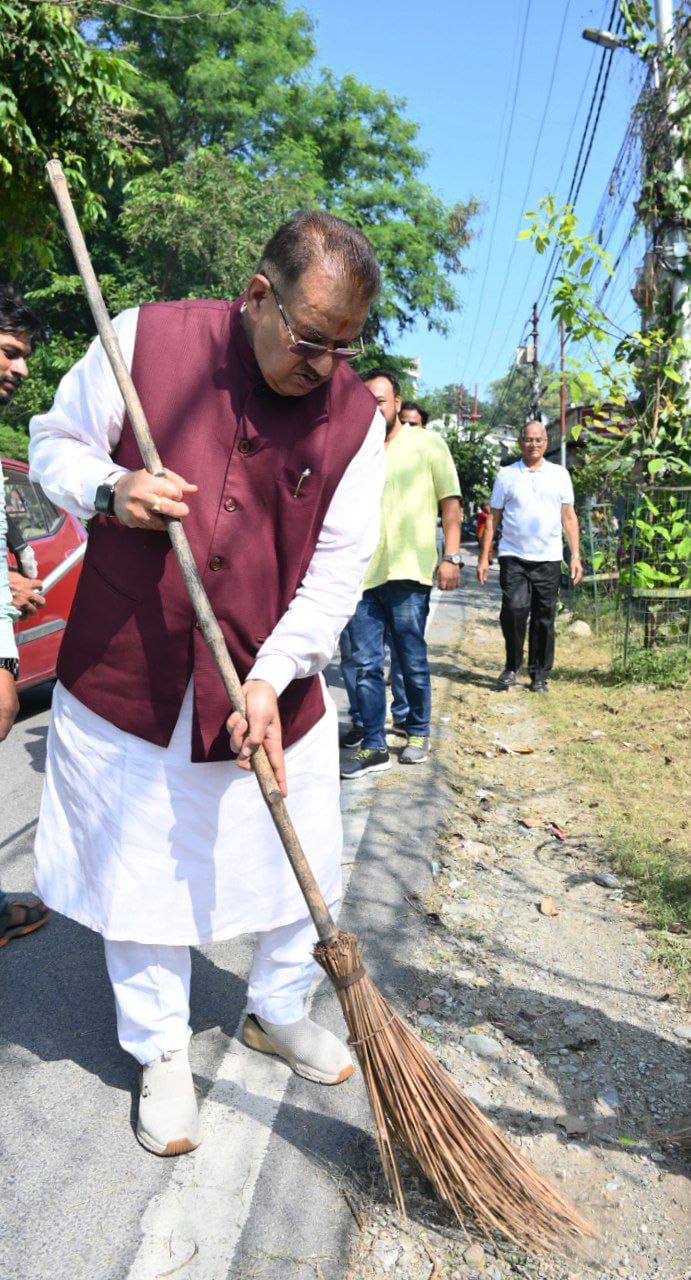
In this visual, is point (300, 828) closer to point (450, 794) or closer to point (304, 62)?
point (450, 794)

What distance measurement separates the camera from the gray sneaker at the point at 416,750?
579 cm

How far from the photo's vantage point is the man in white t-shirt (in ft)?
25.9

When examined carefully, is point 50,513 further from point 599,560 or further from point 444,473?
point 599,560

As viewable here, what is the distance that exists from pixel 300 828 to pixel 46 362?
20.2m

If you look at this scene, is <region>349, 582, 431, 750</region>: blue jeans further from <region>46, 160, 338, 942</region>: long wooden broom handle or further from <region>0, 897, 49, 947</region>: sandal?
<region>46, 160, 338, 942</region>: long wooden broom handle

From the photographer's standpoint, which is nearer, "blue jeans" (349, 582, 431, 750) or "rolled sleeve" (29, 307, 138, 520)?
"rolled sleeve" (29, 307, 138, 520)

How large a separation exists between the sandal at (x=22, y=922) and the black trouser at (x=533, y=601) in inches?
201

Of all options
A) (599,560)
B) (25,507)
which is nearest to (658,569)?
(599,560)

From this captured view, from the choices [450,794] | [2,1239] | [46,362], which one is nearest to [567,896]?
[450,794]

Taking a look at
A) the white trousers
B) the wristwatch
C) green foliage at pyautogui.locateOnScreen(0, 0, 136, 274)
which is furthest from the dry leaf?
green foliage at pyautogui.locateOnScreen(0, 0, 136, 274)

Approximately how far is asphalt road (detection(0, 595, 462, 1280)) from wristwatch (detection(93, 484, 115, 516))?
1505mm

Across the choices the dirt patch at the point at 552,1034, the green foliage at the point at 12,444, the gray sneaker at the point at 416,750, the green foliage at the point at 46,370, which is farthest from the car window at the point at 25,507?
the green foliage at the point at 46,370

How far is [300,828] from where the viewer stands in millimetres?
2564

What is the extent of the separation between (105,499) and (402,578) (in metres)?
3.61
